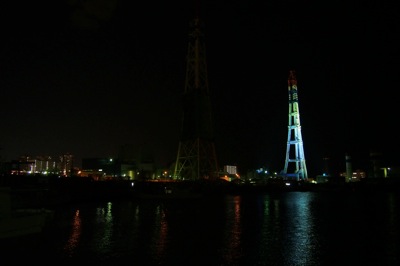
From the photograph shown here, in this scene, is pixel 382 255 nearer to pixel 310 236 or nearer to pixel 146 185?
pixel 310 236

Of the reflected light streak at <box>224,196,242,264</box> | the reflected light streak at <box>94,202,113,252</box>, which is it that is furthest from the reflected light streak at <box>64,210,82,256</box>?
the reflected light streak at <box>224,196,242,264</box>

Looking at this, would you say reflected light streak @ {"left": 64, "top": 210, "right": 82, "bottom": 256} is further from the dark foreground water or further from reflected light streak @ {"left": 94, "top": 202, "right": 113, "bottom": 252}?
reflected light streak @ {"left": 94, "top": 202, "right": 113, "bottom": 252}

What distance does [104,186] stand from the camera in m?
52.6

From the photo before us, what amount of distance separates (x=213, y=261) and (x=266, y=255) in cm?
225

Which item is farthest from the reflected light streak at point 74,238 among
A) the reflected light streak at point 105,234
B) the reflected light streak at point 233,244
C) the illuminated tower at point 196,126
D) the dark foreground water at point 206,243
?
the illuminated tower at point 196,126

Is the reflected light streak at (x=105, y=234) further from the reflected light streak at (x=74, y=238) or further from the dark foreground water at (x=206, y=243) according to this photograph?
the reflected light streak at (x=74, y=238)

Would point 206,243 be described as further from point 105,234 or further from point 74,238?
point 74,238

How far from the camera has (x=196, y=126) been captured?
63656mm

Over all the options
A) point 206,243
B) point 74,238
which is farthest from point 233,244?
point 74,238

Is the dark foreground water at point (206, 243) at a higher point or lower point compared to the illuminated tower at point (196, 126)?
lower

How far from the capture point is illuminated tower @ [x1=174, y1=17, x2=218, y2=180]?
210ft

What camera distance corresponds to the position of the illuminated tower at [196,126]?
64062 millimetres

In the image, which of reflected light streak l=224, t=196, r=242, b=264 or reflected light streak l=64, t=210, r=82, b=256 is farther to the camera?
reflected light streak l=64, t=210, r=82, b=256

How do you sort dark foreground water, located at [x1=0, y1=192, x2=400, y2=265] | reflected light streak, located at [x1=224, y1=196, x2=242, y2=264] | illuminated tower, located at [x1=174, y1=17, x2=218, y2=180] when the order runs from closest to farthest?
dark foreground water, located at [x1=0, y1=192, x2=400, y2=265], reflected light streak, located at [x1=224, y1=196, x2=242, y2=264], illuminated tower, located at [x1=174, y1=17, x2=218, y2=180]
